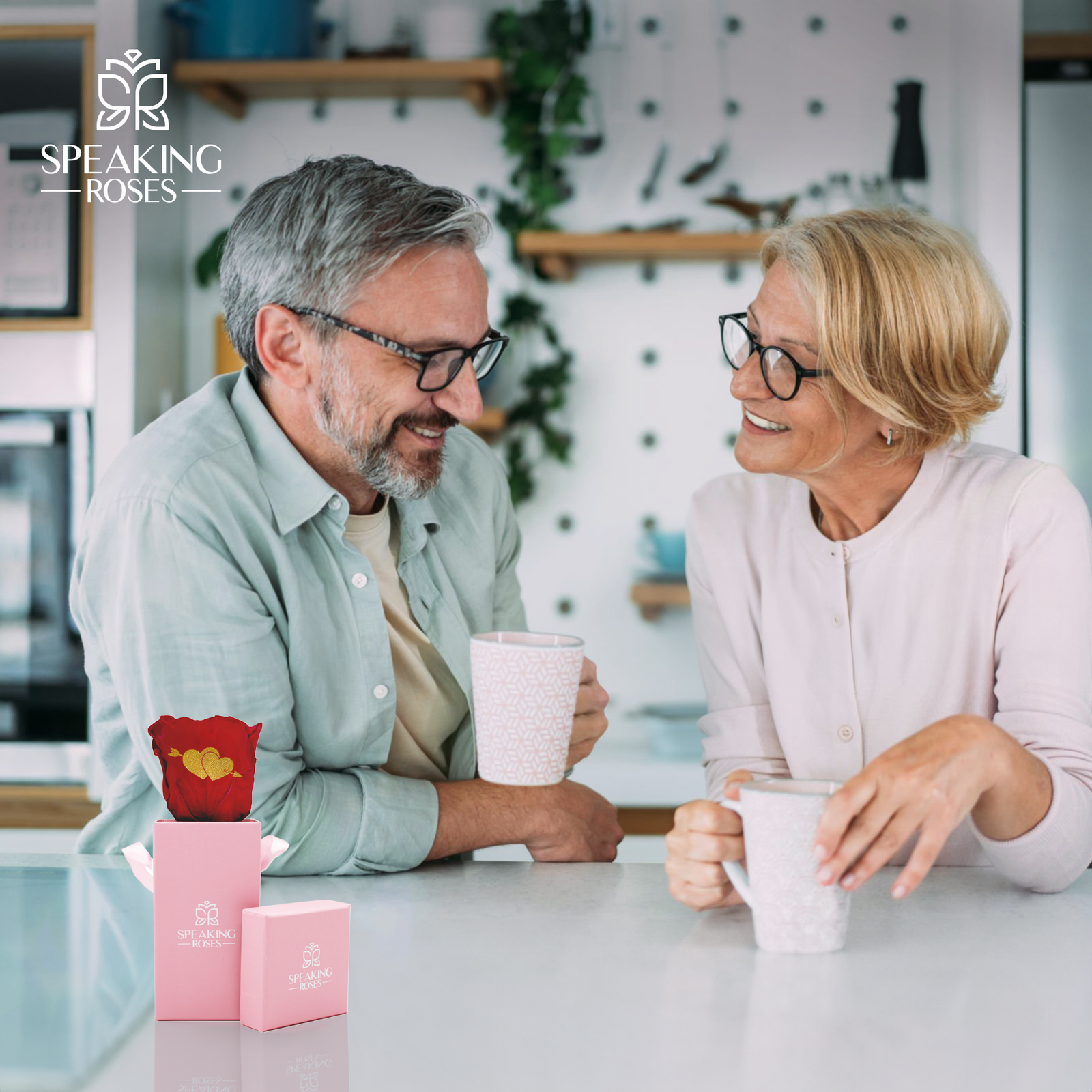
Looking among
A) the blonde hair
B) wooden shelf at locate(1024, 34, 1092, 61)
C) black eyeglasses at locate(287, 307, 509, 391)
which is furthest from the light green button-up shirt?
wooden shelf at locate(1024, 34, 1092, 61)

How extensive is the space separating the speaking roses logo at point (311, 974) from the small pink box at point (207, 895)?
43 millimetres

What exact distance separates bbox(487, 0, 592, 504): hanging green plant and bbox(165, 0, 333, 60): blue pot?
18.4 inches

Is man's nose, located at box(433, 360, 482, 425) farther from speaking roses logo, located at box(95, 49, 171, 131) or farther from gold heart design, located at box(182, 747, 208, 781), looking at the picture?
speaking roses logo, located at box(95, 49, 171, 131)

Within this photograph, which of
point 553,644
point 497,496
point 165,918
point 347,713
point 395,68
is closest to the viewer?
point 165,918

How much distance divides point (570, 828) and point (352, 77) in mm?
2050

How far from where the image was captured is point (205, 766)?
0.76 meters

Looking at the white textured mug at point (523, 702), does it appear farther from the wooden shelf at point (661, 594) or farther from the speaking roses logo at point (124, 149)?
the speaking roses logo at point (124, 149)

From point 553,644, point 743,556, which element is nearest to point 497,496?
point 743,556

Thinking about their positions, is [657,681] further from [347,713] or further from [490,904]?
[490,904]

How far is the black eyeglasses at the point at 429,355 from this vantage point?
4.05ft

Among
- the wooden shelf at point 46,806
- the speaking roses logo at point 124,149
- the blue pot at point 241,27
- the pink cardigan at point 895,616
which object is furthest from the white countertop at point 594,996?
the blue pot at point 241,27

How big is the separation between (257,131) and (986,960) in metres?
2.68

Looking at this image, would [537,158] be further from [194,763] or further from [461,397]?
[194,763]

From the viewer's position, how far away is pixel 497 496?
151 centimetres
